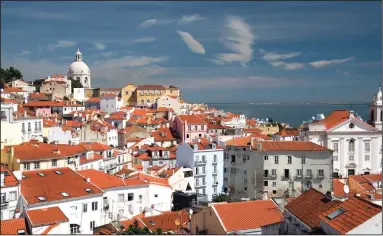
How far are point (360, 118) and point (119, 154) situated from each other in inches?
285

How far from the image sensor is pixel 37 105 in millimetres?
20844

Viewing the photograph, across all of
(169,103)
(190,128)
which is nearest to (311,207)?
(190,128)

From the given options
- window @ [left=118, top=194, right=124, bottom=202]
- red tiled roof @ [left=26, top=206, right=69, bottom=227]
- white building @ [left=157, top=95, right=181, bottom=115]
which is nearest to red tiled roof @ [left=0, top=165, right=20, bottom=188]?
red tiled roof @ [left=26, top=206, right=69, bottom=227]

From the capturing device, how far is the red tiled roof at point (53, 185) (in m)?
7.59

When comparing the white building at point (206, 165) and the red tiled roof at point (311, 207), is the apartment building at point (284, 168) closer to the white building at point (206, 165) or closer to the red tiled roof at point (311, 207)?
the white building at point (206, 165)

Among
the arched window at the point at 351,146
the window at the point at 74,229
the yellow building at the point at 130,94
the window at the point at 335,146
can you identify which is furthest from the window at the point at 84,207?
the yellow building at the point at 130,94

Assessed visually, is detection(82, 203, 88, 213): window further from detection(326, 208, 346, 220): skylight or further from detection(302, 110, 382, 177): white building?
detection(302, 110, 382, 177): white building

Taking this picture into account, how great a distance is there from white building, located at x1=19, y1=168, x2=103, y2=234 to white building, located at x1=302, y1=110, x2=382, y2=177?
8.59 meters

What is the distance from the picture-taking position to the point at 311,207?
5.60 metres

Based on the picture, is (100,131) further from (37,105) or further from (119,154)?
(37,105)

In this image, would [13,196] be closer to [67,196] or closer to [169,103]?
[67,196]

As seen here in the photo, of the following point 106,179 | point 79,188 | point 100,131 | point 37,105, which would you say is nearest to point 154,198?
point 106,179

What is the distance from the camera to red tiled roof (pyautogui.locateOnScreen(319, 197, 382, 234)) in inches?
171

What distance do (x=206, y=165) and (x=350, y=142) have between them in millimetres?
4535
